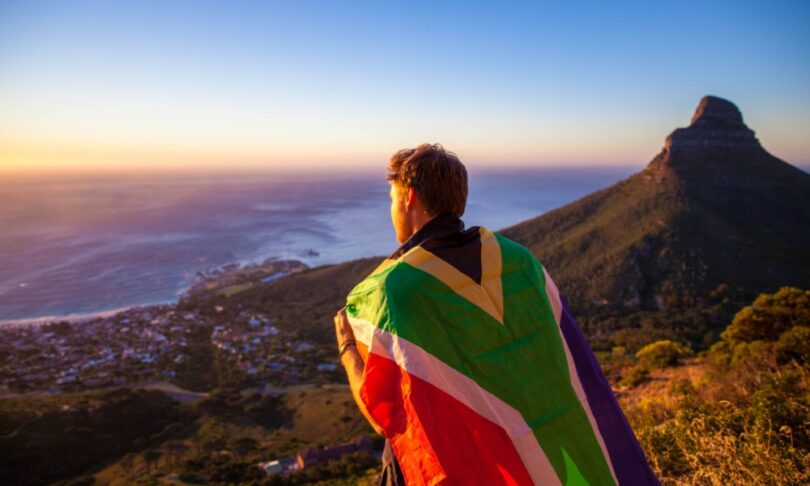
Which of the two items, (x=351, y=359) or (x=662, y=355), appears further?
(x=662, y=355)

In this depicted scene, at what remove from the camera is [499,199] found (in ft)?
397

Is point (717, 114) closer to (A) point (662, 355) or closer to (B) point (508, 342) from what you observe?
→ (A) point (662, 355)

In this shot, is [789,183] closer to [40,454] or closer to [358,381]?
[358,381]

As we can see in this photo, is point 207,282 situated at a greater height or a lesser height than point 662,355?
lesser

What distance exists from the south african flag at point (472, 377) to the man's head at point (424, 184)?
15cm

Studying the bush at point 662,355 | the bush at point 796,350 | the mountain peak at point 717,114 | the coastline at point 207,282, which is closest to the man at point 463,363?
the bush at point 796,350

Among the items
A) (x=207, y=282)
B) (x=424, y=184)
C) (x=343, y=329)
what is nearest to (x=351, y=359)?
(x=343, y=329)

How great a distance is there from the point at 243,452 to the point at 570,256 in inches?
1073

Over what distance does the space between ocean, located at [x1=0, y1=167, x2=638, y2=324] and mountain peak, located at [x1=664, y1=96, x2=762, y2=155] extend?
29.4 metres

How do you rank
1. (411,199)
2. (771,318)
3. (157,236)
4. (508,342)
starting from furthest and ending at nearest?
(157,236)
(771,318)
(411,199)
(508,342)

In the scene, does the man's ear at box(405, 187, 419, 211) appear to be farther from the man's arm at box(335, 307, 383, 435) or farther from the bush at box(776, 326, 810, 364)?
the bush at box(776, 326, 810, 364)

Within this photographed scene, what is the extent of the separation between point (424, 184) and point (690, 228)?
128 ft

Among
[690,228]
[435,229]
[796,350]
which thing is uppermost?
[435,229]

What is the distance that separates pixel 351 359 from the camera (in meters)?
1.52
